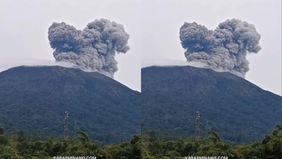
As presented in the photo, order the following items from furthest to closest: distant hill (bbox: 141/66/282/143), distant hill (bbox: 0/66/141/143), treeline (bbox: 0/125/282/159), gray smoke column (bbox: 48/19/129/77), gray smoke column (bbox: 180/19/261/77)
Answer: gray smoke column (bbox: 180/19/261/77) → gray smoke column (bbox: 48/19/129/77) → distant hill (bbox: 0/66/141/143) → distant hill (bbox: 141/66/282/143) → treeline (bbox: 0/125/282/159)

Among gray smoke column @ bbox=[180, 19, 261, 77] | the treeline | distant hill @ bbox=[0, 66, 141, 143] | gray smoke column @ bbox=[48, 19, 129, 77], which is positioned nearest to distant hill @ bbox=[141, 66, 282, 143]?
the treeline

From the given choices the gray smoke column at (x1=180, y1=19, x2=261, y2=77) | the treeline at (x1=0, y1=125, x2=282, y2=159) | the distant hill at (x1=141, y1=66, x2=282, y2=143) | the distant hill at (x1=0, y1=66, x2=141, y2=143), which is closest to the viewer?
the treeline at (x1=0, y1=125, x2=282, y2=159)

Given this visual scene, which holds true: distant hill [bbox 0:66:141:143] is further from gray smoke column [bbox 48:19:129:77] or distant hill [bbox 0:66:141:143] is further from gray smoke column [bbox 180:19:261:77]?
gray smoke column [bbox 180:19:261:77]

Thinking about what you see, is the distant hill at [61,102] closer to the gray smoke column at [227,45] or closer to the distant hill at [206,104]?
the distant hill at [206,104]

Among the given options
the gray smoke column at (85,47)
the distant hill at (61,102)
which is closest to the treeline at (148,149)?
the distant hill at (61,102)

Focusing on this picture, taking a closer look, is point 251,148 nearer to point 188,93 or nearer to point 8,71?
point 188,93

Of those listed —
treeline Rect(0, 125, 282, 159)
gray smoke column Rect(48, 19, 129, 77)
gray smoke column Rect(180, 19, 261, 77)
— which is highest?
gray smoke column Rect(180, 19, 261, 77)

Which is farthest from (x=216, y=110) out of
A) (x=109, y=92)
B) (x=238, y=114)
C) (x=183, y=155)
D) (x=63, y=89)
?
(x=183, y=155)
